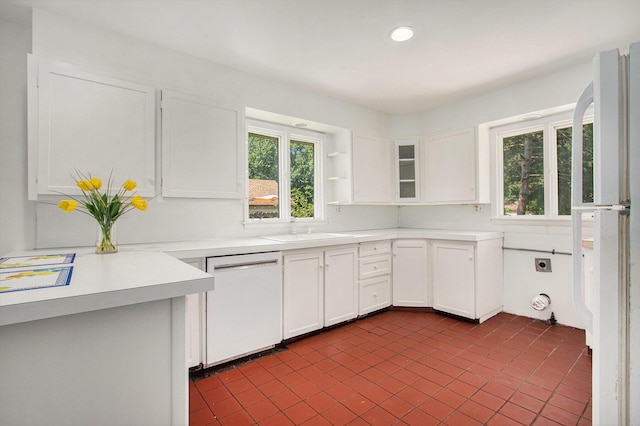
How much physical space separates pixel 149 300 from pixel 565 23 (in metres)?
3.01

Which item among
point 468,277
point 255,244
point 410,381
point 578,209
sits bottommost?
point 410,381

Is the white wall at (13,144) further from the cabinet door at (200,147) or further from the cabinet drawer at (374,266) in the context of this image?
the cabinet drawer at (374,266)

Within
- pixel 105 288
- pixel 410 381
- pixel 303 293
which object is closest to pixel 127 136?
pixel 105 288

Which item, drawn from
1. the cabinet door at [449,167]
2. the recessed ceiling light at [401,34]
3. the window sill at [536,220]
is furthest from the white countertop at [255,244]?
the recessed ceiling light at [401,34]

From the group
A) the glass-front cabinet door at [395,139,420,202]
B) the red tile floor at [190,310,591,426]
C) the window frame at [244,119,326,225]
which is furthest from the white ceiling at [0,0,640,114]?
the red tile floor at [190,310,591,426]

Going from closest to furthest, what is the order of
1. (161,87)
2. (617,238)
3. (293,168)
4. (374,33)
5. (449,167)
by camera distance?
(617,238), (374,33), (161,87), (293,168), (449,167)

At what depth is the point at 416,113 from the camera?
420cm

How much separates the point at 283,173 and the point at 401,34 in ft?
5.87

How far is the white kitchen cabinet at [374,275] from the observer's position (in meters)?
3.23

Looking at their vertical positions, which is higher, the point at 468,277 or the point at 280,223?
the point at 280,223

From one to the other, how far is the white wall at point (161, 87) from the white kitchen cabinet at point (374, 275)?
1.02 m

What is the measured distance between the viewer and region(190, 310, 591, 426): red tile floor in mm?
1739

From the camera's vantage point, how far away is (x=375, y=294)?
11.0 feet

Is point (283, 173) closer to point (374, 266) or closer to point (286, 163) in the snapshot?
point (286, 163)
